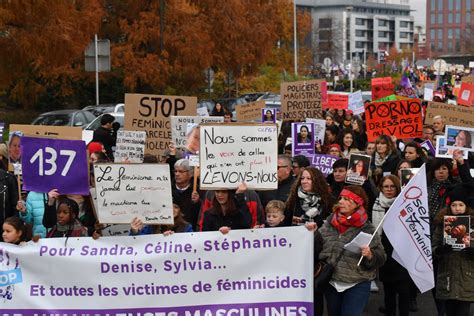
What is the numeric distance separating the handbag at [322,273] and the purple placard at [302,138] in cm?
563

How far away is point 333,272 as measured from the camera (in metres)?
6.55

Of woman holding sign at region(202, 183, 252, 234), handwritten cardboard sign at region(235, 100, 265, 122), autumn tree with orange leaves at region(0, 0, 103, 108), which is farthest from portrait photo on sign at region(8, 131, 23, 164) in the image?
autumn tree with orange leaves at region(0, 0, 103, 108)

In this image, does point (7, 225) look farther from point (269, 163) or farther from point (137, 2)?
point (137, 2)

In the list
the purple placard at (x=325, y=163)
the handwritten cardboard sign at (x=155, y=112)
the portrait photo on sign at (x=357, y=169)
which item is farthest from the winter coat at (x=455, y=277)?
the handwritten cardboard sign at (x=155, y=112)

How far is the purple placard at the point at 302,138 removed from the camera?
12195 millimetres

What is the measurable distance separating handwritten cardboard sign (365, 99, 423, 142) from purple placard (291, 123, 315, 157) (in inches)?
35.7

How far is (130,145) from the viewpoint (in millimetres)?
11484

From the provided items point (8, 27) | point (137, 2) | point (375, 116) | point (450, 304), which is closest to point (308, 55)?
point (137, 2)

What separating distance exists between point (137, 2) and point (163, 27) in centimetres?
177

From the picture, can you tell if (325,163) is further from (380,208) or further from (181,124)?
(380,208)

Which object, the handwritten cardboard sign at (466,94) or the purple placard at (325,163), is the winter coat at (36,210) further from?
the handwritten cardboard sign at (466,94)

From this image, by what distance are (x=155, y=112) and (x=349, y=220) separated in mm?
5828

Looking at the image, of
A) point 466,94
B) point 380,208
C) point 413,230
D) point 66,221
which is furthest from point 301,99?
point 66,221

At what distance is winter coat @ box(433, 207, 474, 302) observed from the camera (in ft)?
23.2
